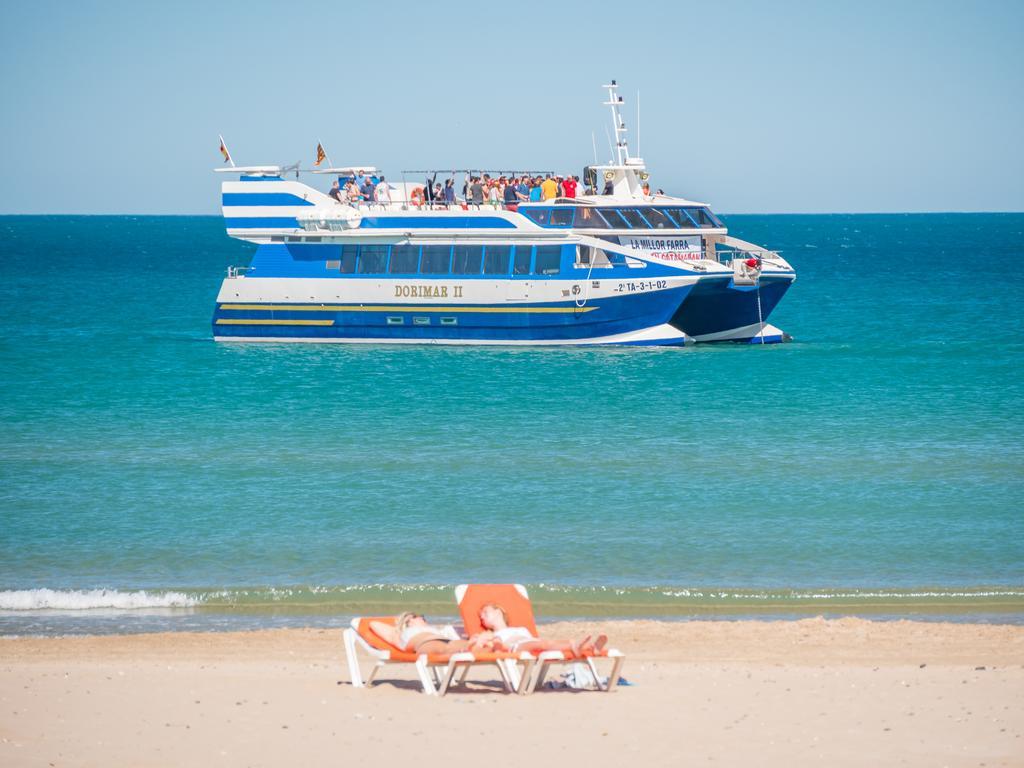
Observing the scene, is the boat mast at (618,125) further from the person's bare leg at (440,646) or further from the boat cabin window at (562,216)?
the person's bare leg at (440,646)

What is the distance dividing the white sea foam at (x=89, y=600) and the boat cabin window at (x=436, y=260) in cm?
1983

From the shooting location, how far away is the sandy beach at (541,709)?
379 inches

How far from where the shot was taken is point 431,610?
1501 cm

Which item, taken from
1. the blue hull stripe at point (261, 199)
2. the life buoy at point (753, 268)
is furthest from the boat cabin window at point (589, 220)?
the blue hull stripe at point (261, 199)

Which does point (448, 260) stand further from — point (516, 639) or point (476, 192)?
point (516, 639)

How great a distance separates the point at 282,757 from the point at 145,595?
20.8 ft

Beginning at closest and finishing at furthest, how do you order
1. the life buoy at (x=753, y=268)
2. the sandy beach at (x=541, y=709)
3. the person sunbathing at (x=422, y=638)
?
the sandy beach at (x=541, y=709) < the person sunbathing at (x=422, y=638) < the life buoy at (x=753, y=268)

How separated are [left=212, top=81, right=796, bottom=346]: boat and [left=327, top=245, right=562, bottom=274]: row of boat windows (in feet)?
0.11

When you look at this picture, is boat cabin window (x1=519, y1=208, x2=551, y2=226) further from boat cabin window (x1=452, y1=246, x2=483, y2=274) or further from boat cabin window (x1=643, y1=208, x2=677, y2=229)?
boat cabin window (x1=643, y1=208, x2=677, y2=229)

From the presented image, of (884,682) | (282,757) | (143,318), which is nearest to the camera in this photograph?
(282,757)

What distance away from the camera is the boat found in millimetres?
33688

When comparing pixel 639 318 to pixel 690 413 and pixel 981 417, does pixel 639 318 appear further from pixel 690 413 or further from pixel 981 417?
pixel 981 417

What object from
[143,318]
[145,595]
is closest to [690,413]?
[145,595]

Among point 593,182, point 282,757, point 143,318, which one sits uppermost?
point 593,182
